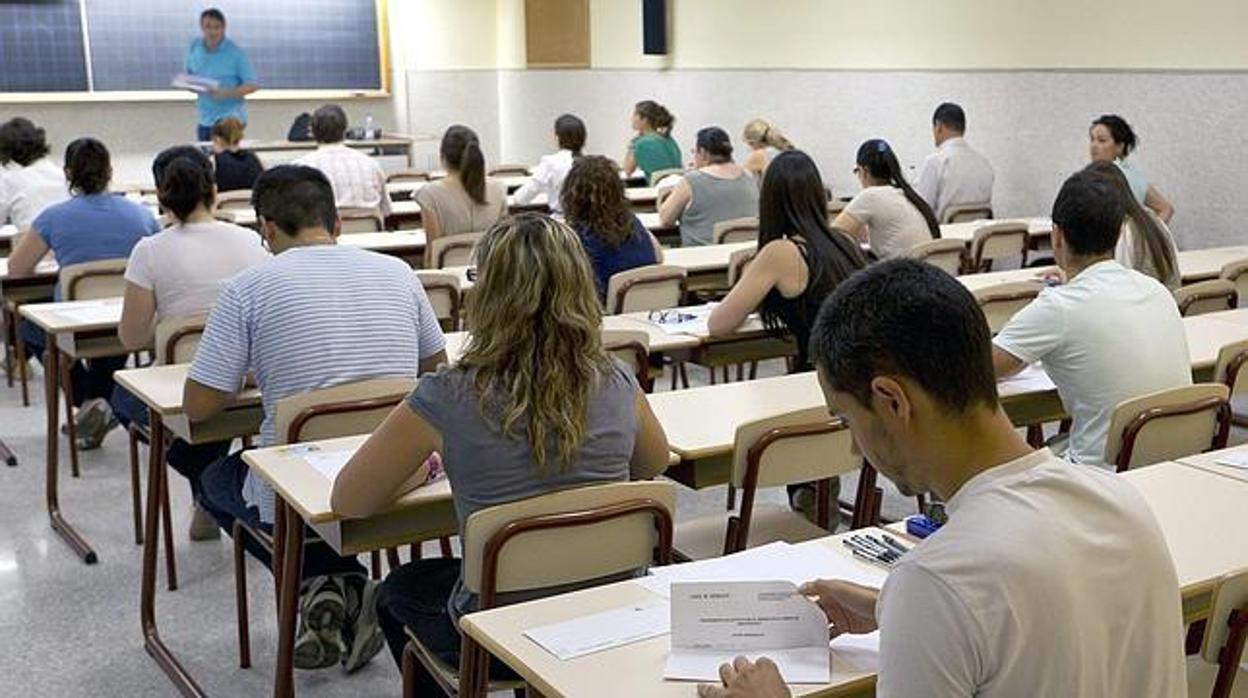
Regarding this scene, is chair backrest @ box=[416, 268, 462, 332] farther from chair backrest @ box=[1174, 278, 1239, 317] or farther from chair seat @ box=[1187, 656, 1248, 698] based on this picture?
chair seat @ box=[1187, 656, 1248, 698]

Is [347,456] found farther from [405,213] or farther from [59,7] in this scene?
[59,7]

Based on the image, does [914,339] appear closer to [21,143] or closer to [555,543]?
[555,543]

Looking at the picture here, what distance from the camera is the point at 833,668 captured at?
6.34 ft

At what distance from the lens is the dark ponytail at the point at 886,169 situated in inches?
237

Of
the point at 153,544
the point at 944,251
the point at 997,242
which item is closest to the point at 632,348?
the point at 153,544

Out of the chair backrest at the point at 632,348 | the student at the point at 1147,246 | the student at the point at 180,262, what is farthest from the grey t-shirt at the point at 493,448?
the student at the point at 1147,246

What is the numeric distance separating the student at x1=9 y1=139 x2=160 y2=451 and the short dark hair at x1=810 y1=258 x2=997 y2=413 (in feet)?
14.9

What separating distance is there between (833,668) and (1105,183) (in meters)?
1.98

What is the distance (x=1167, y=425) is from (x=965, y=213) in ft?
16.3

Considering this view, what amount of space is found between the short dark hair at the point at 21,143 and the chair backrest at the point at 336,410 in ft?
12.8

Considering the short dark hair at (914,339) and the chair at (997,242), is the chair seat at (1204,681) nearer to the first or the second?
the short dark hair at (914,339)

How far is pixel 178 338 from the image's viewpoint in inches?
161

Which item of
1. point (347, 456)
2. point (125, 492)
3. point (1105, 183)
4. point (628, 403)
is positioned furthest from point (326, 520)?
point (125, 492)

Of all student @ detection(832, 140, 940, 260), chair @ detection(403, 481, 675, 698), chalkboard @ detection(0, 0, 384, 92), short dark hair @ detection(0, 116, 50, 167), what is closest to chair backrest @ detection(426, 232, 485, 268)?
student @ detection(832, 140, 940, 260)
